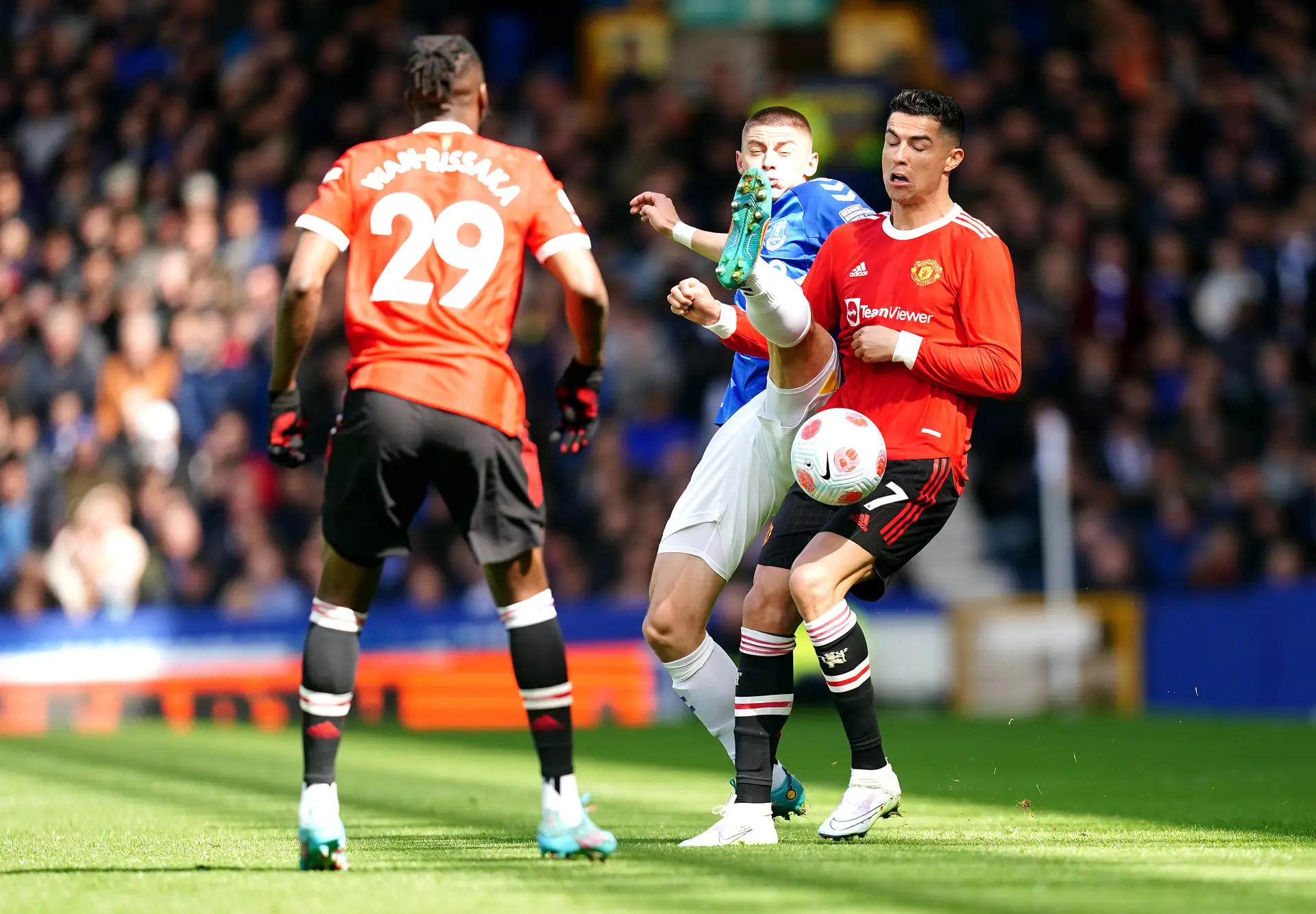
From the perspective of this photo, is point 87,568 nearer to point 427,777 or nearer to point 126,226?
point 126,226

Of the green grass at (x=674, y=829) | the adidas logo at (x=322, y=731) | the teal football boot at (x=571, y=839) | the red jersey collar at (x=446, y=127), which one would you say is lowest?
the green grass at (x=674, y=829)

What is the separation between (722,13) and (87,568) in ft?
37.3

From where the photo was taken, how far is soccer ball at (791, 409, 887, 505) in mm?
6730

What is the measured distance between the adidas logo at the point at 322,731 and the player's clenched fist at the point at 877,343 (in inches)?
86.3

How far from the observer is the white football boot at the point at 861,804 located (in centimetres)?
668

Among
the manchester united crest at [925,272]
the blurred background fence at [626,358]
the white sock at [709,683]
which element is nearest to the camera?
the manchester united crest at [925,272]

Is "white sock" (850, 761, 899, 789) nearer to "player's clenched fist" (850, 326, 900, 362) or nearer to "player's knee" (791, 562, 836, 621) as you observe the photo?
"player's knee" (791, 562, 836, 621)

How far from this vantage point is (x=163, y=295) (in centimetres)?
1859

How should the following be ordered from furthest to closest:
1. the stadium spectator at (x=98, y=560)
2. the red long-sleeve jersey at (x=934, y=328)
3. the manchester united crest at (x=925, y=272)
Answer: the stadium spectator at (x=98, y=560), the manchester united crest at (x=925, y=272), the red long-sleeve jersey at (x=934, y=328)

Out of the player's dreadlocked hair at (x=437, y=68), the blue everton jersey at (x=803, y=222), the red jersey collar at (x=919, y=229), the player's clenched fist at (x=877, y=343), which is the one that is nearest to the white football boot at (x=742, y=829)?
the player's clenched fist at (x=877, y=343)

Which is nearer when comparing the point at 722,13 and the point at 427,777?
the point at 427,777

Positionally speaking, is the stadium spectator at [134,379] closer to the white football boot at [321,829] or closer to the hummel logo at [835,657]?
the hummel logo at [835,657]

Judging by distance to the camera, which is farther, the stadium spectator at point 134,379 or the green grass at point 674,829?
the stadium spectator at point 134,379

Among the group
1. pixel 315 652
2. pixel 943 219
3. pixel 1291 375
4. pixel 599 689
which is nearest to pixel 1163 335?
pixel 1291 375
